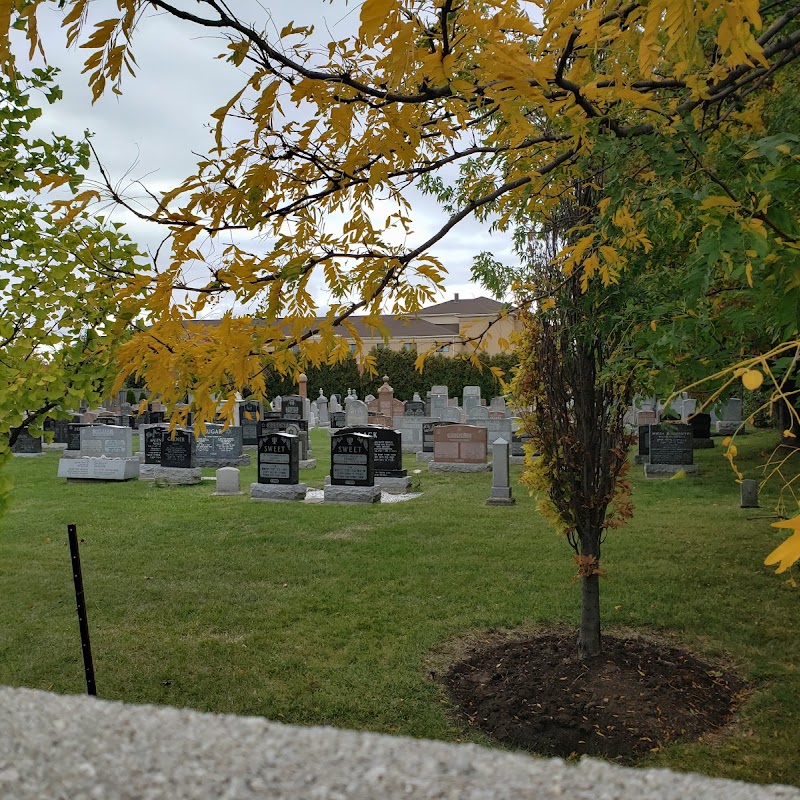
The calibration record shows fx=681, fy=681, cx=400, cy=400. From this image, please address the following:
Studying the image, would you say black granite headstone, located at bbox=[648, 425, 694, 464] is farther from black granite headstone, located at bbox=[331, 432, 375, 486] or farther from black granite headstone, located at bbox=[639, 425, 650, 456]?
black granite headstone, located at bbox=[331, 432, 375, 486]

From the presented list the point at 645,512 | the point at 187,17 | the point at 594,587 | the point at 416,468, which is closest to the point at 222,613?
the point at 594,587

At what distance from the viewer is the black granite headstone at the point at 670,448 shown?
15.7m

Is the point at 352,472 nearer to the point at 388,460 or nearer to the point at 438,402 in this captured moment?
the point at 388,460

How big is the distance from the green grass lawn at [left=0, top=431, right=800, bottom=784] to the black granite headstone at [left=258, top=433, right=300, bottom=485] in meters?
1.05

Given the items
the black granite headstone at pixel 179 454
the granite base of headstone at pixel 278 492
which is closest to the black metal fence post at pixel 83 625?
the granite base of headstone at pixel 278 492

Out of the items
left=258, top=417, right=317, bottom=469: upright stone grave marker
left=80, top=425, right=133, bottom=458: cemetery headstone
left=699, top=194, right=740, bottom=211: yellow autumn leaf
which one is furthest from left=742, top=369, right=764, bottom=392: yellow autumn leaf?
left=258, top=417, right=317, bottom=469: upright stone grave marker

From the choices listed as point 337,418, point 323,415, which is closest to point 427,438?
point 337,418

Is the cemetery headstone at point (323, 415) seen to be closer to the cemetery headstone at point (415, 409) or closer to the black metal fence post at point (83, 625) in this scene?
the cemetery headstone at point (415, 409)

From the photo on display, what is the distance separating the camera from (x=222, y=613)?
7.25 meters

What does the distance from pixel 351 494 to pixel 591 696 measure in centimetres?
873

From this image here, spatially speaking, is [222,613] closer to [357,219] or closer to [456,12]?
[357,219]

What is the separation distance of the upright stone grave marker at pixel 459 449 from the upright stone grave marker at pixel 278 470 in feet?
15.1

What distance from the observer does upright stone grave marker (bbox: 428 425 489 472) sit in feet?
56.6

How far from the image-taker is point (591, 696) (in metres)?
5.10
